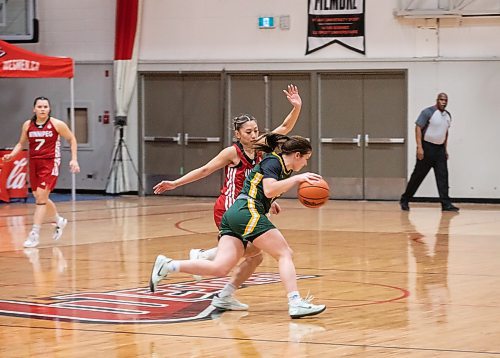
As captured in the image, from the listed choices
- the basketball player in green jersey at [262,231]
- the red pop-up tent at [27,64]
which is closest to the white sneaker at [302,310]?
the basketball player in green jersey at [262,231]

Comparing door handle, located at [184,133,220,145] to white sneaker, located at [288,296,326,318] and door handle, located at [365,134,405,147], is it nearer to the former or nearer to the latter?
door handle, located at [365,134,405,147]

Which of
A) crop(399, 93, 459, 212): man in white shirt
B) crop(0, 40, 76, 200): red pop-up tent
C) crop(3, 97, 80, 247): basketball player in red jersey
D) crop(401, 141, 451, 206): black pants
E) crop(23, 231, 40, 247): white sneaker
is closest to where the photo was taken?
crop(23, 231, 40, 247): white sneaker

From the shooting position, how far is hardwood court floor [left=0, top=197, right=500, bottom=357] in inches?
282

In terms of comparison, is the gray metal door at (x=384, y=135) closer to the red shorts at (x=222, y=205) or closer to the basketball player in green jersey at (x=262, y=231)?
the red shorts at (x=222, y=205)

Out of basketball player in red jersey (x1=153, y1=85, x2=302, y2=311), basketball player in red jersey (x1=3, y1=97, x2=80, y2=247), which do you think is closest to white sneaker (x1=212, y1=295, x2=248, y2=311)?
basketball player in red jersey (x1=153, y1=85, x2=302, y2=311)

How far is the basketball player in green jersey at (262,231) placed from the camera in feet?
26.8

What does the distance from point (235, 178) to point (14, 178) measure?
519 inches

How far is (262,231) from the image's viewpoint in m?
8.18

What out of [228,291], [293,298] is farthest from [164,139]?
[293,298]

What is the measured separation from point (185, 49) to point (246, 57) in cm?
157

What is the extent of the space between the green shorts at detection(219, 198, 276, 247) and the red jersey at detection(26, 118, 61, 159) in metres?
6.52

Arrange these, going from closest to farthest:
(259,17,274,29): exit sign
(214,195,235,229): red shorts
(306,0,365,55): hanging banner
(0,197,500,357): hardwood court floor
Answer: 1. (0,197,500,357): hardwood court floor
2. (214,195,235,229): red shorts
3. (306,0,365,55): hanging banner
4. (259,17,274,29): exit sign

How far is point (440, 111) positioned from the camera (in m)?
19.8

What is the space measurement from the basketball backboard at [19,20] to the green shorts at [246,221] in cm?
1754
